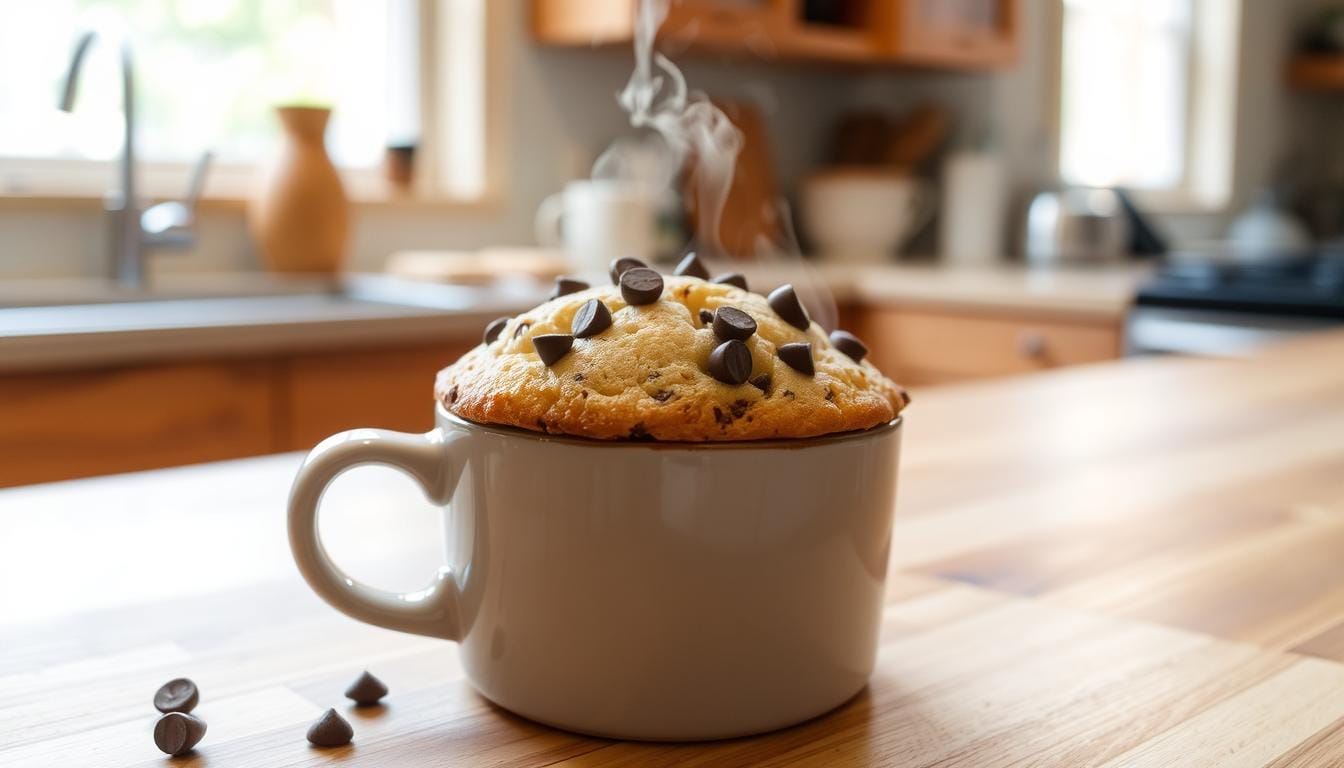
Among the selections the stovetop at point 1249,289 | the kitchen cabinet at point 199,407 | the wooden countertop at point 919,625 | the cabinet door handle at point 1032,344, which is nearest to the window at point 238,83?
the kitchen cabinet at point 199,407

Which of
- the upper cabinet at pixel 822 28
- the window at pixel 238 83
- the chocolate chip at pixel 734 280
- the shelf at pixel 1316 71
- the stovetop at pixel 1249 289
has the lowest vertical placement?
the stovetop at pixel 1249 289

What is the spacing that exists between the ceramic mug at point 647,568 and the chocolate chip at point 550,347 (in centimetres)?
3

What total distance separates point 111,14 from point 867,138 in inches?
77.9

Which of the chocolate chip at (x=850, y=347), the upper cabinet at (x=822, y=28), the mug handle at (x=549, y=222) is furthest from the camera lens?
the mug handle at (x=549, y=222)

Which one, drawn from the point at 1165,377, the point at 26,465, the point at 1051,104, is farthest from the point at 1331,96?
the point at 26,465

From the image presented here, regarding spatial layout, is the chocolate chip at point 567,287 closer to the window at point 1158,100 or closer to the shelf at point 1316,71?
the window at point 1158,100

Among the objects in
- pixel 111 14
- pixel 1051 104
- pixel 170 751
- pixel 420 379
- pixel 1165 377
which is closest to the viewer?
pixel 170 751

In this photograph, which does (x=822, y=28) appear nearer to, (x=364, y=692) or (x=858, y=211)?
(x=858, y=211)

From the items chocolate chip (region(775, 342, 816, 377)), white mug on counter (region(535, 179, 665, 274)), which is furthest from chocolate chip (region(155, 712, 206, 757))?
white mug on counter (region(535, 179, 665, 274))

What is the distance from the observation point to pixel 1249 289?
2.60 metres

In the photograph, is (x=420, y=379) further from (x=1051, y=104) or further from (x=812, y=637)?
(x=1051, y=104)

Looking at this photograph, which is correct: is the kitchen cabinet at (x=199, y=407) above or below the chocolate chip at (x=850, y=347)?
below

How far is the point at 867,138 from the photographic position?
352 cm

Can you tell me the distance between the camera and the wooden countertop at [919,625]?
473 millimetres
